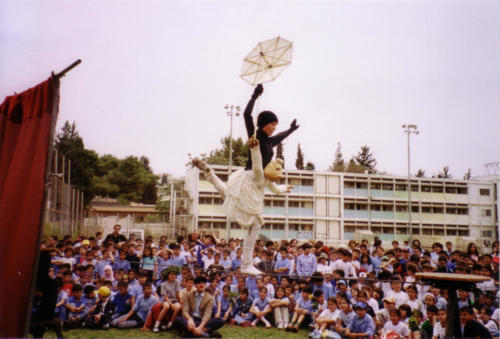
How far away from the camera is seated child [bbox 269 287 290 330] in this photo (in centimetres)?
695

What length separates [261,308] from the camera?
7.18 m

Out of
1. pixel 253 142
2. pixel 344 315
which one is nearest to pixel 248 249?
pixel 253 142

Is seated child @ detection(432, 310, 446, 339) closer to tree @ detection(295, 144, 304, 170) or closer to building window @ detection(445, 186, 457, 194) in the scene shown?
building window @ detection(445, 186, 457, 194)

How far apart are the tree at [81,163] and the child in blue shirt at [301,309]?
25.8 metres

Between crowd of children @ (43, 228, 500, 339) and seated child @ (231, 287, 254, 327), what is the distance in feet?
0.05

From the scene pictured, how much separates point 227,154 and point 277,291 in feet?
80.7

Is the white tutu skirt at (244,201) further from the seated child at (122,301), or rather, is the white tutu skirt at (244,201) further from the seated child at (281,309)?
the seated child at (122,301)

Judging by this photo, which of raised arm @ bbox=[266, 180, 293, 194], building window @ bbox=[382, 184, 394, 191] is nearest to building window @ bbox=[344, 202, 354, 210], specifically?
building window @ bbox=[382, 184, 394, 191]

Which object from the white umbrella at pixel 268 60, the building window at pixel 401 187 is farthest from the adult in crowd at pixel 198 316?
the building window at pixel 401 187

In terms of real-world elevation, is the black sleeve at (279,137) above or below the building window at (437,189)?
below

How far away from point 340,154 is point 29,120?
1610 inches

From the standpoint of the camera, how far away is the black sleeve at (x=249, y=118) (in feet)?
12.8

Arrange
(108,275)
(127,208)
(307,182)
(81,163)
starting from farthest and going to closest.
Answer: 1. (127,208)
2. (81,163)
3. (307,182)
4. (108,275)

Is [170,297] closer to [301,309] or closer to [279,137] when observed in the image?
[301,309]
